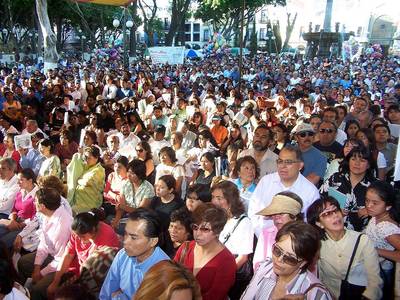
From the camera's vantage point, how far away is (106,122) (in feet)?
27.7

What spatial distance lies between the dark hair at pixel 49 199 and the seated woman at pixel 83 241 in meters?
0.45

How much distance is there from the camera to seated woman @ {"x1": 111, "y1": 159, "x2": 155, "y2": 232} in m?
4.80

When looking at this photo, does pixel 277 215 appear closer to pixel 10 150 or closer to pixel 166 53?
pixel 10 150

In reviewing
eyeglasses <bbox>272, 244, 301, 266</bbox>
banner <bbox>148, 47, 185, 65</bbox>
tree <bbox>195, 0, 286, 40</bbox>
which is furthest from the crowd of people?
tree <bbox>195, 0, 286, 40</bbox>

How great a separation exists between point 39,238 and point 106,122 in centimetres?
434

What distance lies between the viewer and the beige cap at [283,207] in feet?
9.73

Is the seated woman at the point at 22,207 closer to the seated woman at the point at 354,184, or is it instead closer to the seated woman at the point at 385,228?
the seated woman at the point at 354,184

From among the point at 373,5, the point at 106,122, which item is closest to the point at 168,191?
the point at 106,122

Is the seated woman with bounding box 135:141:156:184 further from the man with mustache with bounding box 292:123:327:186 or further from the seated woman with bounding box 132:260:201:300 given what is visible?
the seated woman with bounding box 132:260:201:300

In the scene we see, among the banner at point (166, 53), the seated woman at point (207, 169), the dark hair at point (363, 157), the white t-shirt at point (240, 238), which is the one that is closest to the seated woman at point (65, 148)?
the seated woman at point (207, 169)

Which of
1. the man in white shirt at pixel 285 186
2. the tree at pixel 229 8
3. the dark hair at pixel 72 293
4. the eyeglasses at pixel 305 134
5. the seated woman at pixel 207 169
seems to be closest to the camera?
the dark hair at pixel 72 293

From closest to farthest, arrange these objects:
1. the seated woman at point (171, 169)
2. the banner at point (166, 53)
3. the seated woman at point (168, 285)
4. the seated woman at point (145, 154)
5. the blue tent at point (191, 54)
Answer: the seated woman at point (168, 285) < the seated woman at point (171, 169) < the seated woman at point (145, 154) < the banner at point (166, 53) < the blue tent at point (191, 54)

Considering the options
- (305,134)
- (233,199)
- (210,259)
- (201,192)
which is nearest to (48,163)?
(201,192)

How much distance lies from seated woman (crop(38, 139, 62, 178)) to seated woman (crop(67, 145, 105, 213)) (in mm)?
504
